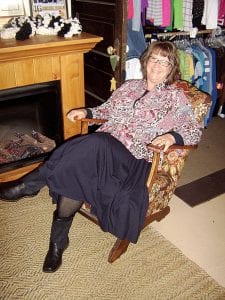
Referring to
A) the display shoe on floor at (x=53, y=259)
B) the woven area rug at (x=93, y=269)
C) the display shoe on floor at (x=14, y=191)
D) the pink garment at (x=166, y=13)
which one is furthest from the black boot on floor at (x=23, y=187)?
the pink garment at (x=166, y=13)

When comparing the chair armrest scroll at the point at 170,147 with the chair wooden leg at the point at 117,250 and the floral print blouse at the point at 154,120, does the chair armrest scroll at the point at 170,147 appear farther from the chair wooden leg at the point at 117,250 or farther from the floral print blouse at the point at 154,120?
the chair wooden leg at the point at 117,250

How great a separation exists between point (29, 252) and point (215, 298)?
113cm

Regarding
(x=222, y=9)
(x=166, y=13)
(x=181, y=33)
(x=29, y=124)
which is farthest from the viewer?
(x=222, y=9)

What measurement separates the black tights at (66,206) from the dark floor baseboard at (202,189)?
3.52 feet

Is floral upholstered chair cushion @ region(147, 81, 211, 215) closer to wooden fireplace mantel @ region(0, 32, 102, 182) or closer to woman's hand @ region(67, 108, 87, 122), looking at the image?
woman's hand @ region(67, 108, 87, 122)

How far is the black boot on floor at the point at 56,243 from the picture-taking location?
1.77 m

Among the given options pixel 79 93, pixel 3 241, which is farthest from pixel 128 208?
pixel 79 93

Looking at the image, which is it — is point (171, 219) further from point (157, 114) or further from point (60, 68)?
point (60, 68)

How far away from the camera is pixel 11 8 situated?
92.9 inches

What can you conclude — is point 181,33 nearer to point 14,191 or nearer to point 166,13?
point 166,13

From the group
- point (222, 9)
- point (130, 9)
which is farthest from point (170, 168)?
point (222, 9)

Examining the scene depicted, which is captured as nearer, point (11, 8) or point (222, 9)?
point (11, 8)

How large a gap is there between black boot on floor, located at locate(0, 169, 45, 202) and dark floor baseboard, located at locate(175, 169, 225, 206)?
1.15 m

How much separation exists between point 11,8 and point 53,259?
6.15 ft
